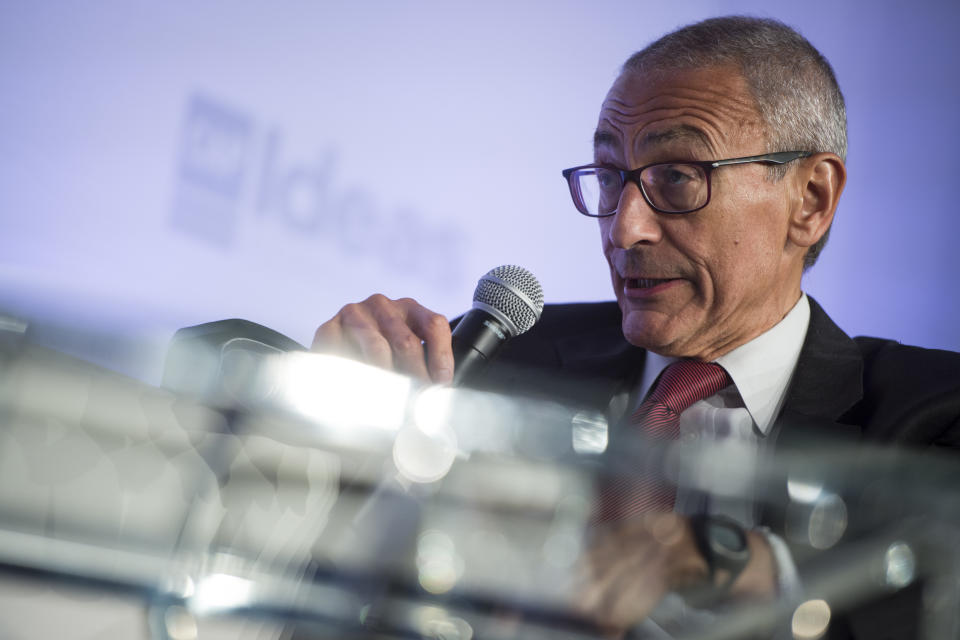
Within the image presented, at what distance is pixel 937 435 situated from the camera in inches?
38.2

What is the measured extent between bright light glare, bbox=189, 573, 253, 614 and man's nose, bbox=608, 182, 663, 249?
2.84ft

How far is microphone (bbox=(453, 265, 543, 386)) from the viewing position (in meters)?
0.73

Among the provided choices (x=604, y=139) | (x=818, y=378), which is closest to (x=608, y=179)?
(x=604, y=139)

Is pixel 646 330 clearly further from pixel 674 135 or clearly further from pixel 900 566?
pixel 900 566

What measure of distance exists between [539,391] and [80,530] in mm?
944

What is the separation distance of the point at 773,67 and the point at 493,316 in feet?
2.26

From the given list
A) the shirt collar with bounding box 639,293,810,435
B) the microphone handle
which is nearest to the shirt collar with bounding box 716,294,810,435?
the shirt collar with bounding box 639,293,810,435

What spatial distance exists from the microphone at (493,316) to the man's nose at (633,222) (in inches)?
11.9

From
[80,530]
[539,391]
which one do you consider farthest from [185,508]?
[539,391]

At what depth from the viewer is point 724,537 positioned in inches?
12.4

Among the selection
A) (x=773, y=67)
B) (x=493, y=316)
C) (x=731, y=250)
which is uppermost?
(x=773, y=67)

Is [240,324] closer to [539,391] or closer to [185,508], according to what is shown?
[185,508]

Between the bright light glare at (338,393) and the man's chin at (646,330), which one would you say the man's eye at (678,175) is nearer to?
the man's chin at (646,330)

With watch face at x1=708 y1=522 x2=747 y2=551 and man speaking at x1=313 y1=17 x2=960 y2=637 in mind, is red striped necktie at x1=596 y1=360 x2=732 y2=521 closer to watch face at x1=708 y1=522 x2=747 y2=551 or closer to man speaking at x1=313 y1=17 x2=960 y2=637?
man speaking at x1=313 y1=17 x2=960 y2=637
